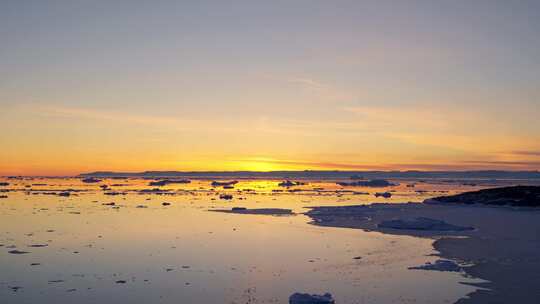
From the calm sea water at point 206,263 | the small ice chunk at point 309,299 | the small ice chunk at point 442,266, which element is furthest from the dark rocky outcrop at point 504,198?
the small ice chunk at point 309,299

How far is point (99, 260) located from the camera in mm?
11836

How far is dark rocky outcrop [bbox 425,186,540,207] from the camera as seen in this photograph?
27531mm

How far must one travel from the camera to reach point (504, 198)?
94.0 ft

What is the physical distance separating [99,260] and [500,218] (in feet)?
55.2

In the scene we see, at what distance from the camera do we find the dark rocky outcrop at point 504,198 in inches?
1084

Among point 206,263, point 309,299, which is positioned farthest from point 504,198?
point 309,299

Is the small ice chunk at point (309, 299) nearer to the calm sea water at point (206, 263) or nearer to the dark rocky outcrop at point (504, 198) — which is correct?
the calm sea water at point (206, 263)

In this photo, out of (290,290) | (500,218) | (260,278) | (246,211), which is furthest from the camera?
(246,211)

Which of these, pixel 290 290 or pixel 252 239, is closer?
pixel 290 290

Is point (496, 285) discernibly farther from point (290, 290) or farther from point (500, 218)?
point (500, 218)

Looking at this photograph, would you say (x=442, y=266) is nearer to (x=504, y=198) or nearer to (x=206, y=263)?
(x=206, y=263)

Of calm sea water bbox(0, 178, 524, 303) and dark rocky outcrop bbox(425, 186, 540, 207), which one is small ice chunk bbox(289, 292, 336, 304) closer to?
calm sea water bbox(0, 178, 524, 303)

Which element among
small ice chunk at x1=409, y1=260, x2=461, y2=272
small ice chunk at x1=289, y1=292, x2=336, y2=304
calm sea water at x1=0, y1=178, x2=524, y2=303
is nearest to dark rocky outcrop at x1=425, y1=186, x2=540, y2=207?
calm sea water at x1=0, y1=178, x2=524, y2=303

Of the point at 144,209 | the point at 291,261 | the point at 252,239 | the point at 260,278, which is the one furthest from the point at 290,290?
the point at 144,209
